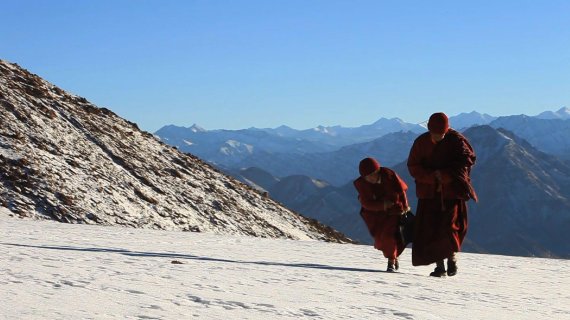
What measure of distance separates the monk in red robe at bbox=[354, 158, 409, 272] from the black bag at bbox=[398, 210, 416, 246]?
0.18ft

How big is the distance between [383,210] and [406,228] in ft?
1.47

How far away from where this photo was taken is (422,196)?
10719 mm

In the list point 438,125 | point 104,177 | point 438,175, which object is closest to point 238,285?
point 438,175

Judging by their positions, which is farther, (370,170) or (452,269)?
(370,170)

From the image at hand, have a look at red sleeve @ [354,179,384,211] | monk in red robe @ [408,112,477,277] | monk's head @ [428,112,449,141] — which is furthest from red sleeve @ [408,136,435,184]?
red sleeve @ [354,179,384,211]

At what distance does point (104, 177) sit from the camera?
2433 centimetres

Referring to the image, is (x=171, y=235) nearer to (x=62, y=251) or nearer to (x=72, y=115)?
(x=62, y=251)

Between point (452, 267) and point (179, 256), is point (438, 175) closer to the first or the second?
point (452, 267)

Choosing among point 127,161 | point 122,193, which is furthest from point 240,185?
point 122,193

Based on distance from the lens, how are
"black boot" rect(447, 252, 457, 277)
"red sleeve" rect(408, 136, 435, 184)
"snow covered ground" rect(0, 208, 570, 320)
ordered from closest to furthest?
"snow covered ground" rect(0, 208, 570, 320), "red sleeve" rect(408, 136, 435, 184), "black boot" rect(447, 252, 457, 277)

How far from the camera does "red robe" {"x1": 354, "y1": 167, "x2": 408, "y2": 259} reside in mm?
11055

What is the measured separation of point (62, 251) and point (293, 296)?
432cm

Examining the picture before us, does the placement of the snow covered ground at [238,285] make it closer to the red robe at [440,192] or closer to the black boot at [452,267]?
the black boot at [452,267]

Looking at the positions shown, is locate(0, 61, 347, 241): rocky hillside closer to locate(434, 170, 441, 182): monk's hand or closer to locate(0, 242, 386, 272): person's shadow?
locate(0, 242, 386, 272): person's shadow
